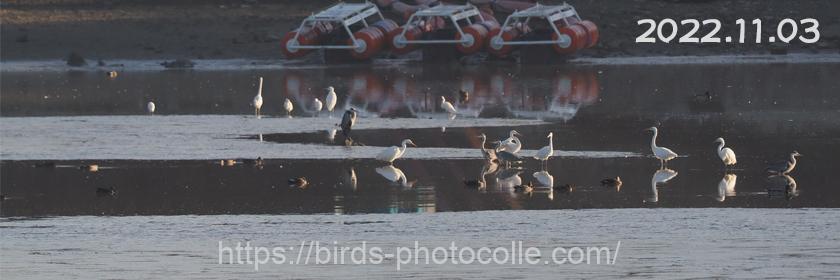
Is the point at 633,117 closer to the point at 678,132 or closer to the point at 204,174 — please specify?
Result: the point at 678,132

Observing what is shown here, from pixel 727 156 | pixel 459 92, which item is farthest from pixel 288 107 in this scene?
pixel 727 156

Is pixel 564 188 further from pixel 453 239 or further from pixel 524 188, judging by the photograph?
pixel 453 239

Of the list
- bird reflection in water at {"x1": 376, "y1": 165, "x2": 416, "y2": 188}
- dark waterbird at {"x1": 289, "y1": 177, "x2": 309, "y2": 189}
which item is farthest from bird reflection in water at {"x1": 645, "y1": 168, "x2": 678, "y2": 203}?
dark waterbird at {"x1": 289, "y1": 177, "x2": 309, "y2": 189}

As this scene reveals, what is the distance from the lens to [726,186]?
22.8 meters

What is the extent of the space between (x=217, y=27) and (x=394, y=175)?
30.4 m

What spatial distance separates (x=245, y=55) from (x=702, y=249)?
34778 mm

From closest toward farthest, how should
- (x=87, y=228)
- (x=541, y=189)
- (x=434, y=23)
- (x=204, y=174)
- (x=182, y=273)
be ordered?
(x=182, y=273) → (x=87, y=228) → (x=541, y=189) → (x=204, y=174) → (x=434, y=23)

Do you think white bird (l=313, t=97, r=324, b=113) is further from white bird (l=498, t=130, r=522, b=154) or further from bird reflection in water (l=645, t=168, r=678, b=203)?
bird reflection in water (l=645, t=168, r=678, b=203)

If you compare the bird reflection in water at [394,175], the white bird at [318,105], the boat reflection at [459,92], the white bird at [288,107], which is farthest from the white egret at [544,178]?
the white bird at [318,105]

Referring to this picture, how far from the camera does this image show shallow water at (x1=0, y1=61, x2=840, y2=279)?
18281mm

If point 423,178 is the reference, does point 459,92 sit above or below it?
below

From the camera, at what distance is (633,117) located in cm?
3328

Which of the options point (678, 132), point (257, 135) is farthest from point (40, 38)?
point (678, 132)

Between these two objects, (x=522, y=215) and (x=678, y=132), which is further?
(x=678, y=132)
